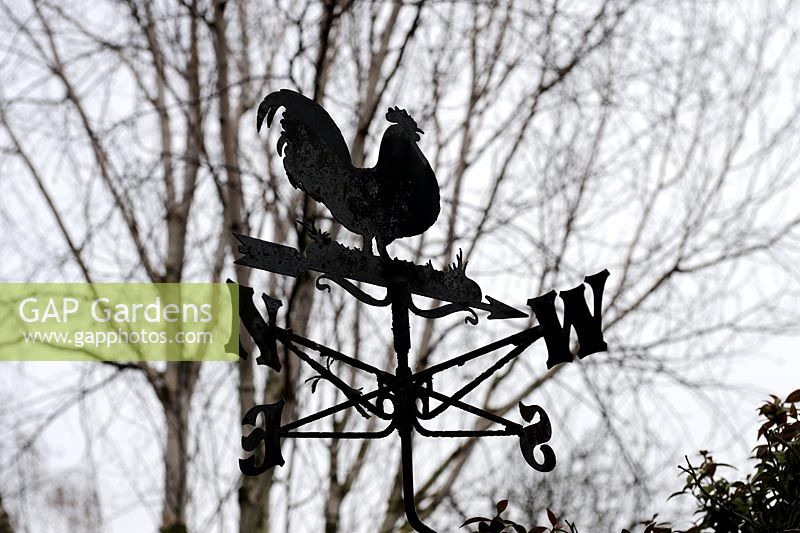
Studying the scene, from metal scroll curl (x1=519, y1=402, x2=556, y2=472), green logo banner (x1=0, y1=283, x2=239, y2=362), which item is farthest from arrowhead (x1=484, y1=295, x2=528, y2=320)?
green logo banner (x1=0, y1=283, x2=239, y2=362)

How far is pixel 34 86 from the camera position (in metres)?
2.73

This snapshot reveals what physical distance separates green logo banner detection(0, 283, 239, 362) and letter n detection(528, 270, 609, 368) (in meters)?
1.34

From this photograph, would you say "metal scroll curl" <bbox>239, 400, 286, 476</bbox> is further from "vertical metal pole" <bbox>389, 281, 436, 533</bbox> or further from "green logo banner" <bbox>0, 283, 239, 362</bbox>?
"green logo banner" <bbox>0, 283, 239, 362</bbox>

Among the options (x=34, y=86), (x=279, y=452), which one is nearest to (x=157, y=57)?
(x=34, y=86)

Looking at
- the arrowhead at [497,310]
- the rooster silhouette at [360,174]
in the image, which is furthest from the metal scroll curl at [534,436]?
the rooster silhouette at [360,174]

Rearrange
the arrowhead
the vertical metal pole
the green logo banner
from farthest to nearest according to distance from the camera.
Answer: the green logo banner < the arrowhead < the vertical metal pole

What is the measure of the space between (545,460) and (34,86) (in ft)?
6.99

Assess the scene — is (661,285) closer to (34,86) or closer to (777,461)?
(777,461)

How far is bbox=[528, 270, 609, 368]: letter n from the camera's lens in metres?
1.21

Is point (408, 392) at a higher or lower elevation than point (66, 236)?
lower

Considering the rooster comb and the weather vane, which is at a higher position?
the rooster comb

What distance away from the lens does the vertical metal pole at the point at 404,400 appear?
1068 mm

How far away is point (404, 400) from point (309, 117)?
1.19 feet

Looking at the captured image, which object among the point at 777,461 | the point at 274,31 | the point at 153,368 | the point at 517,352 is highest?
the point at 274,31
